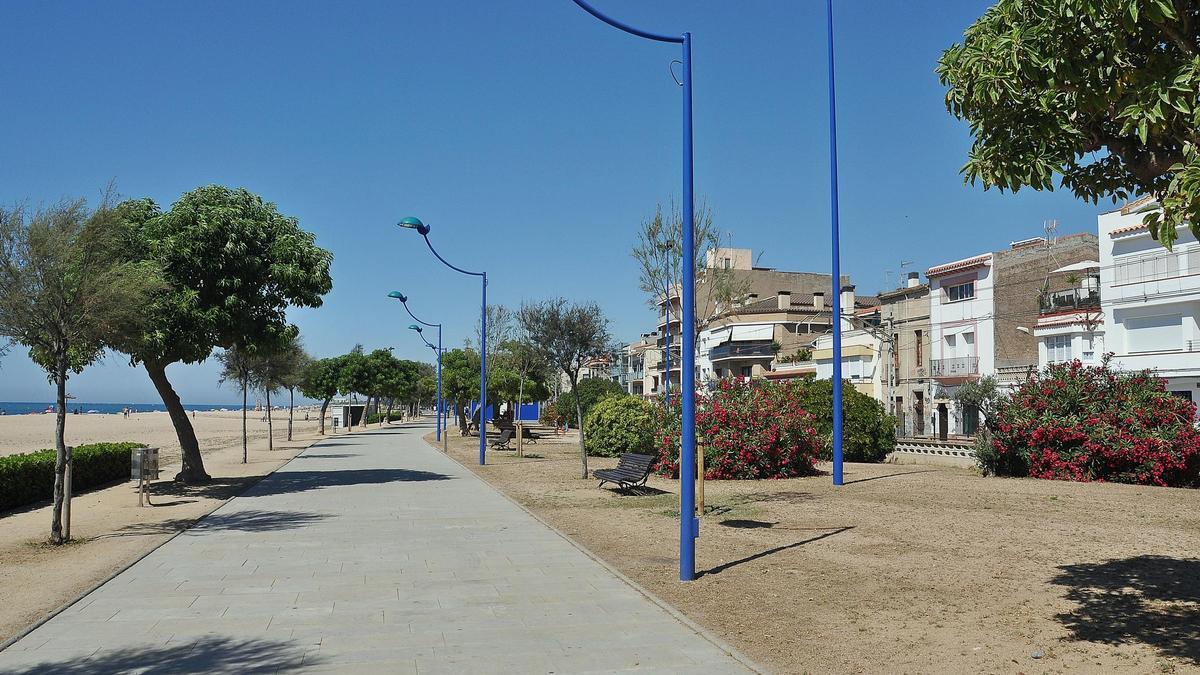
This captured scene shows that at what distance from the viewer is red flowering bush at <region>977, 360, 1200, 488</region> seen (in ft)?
58.9

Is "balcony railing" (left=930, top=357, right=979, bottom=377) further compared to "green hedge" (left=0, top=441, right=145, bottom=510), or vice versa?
"balcony railing" (left=930, top=357, right=979, bottom=377)

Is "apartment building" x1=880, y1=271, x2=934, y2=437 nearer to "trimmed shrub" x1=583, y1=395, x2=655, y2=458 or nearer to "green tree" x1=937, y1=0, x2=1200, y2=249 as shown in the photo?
"trimmed shrub" x1=583, y1=395, x2=655, y2=458

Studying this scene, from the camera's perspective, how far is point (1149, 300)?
3956 centimetres

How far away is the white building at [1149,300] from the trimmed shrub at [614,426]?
22579 mm

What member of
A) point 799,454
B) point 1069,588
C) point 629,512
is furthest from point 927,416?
point 1069,588

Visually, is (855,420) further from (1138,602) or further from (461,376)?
(461,376)

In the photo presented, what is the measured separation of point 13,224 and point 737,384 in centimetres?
1466

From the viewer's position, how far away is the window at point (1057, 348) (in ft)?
145

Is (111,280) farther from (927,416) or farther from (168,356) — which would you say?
(927,416)

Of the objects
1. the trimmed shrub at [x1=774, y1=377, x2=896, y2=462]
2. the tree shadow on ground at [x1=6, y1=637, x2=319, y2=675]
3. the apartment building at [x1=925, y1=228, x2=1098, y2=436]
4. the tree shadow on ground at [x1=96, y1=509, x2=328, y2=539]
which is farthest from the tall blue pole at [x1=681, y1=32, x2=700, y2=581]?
the apartment building at [x1=925, y1=228, x2=1098, y2=436]

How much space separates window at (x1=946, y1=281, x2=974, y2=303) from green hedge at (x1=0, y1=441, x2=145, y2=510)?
43.4m

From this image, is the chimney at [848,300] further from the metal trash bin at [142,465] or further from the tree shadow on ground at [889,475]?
the metal trash bin at [142,465]

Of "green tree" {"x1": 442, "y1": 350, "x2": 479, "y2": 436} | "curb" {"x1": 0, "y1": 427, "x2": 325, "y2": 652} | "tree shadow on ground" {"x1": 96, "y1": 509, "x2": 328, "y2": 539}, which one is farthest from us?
"green tree" {"x1": 442, "y1": 350, "x2": 479, "y2": 436}

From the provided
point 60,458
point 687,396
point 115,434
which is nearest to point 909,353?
point 115,434
